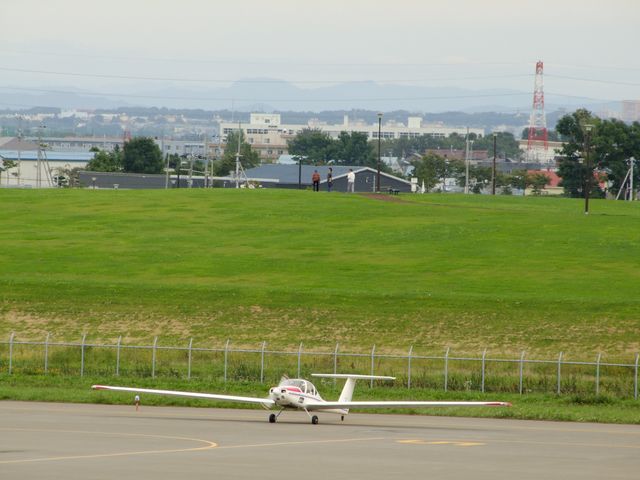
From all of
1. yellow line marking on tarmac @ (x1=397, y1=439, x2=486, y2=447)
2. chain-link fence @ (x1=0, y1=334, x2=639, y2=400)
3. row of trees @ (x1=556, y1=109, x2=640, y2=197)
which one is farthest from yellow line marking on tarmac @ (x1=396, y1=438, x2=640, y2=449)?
row of trees @ (x1=556, y1=109, x2=640, y2=197)

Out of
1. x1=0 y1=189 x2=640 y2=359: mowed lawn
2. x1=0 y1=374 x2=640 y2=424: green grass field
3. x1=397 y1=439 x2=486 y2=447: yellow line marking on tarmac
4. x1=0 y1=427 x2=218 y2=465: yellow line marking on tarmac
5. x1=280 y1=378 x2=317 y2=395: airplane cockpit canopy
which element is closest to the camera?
x1=0 y1=427 x2=218 y2=465: yellow line marking on tarmac

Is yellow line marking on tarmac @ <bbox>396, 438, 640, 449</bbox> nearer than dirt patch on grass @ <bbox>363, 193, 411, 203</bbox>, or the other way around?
yellow line marking on tarmac @ <bbox>396, 438, 640, 449</bbox>

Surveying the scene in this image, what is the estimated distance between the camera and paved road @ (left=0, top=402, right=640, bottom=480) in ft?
98.7

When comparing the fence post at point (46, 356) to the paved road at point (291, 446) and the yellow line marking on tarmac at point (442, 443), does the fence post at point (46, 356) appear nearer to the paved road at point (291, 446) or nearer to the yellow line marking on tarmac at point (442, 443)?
the paved road at point (291, 446)

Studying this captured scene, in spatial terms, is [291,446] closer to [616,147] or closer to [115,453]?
[115,453]

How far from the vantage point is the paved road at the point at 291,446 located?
30.1m

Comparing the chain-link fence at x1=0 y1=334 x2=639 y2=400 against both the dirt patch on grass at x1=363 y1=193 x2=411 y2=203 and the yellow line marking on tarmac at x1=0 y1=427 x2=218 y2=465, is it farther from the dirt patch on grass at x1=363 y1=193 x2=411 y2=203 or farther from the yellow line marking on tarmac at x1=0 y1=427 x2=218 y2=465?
the dirt patch on grass at x1=363 y1=193 x2=411 y2=203

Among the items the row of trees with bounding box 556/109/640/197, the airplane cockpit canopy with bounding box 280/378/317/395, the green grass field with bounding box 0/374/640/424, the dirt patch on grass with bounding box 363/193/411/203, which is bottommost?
the green grass field with bounding box 0/374/640/424

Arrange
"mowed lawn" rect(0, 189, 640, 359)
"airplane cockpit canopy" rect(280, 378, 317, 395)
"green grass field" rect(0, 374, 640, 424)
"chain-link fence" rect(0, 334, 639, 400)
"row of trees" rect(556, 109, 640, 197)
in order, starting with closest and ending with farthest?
"airplane cockpit canopy" rect(280, 378, 317, 395) → "green grass field" rect(0, 374, 640, 424) → "chain-link fence" rect(0, 334, 639, 400) → "mowed lawn" rect(0, 189, 640, 359) → "row of trees" rect(556, 109, 640, 197)

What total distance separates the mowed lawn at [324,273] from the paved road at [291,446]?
16.8 metres

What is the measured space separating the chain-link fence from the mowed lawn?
3175mm

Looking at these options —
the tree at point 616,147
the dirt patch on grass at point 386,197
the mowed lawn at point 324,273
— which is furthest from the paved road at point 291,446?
the tree at point 616,147

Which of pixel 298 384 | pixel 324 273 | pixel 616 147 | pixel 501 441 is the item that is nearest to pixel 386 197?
pixel 324 273

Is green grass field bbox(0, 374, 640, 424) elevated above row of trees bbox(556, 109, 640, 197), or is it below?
below
